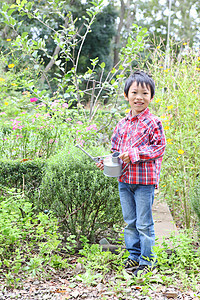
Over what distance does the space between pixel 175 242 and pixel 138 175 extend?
80cm

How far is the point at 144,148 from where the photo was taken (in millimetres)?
2387

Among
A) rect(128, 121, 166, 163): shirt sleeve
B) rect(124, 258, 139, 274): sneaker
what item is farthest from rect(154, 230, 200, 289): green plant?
rect(128, 121, 166, 163): shirt sleeve

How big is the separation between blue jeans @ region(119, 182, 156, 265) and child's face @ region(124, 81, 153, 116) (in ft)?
1.96

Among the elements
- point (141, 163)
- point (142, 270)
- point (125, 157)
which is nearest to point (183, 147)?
point (141, 163)

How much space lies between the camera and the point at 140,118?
8.16 feet

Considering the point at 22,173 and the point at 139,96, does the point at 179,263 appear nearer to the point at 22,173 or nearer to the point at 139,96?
the point at 139,96

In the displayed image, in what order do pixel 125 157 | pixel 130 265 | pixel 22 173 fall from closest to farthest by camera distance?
pixel 125 157 → pixel 130 265 → pixel 22 173

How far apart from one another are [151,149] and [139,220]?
0.55m

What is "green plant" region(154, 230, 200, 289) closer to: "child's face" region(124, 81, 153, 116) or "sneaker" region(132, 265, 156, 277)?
"sneaker" region(132, 265, 156, 277)

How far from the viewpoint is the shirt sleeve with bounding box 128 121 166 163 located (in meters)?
2.30

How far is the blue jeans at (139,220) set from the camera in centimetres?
243

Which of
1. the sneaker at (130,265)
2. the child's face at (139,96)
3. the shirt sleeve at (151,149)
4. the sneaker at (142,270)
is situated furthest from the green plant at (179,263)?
the child's face at (139,96)

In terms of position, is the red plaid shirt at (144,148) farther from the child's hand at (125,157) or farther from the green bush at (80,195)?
the green bush at (80,195)

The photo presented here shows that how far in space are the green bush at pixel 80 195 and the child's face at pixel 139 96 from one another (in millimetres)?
716
